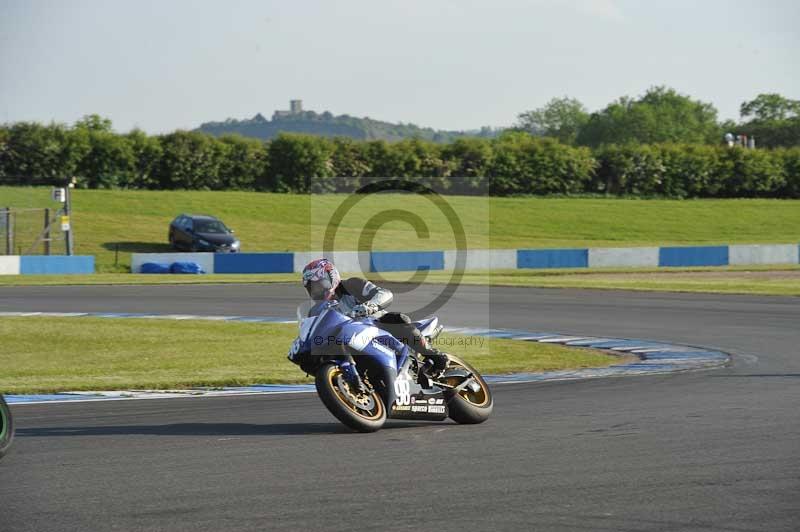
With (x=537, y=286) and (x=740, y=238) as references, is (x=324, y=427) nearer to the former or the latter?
(x=537, y=286)

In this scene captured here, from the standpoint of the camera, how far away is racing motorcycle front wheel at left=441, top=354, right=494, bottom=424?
9.31 meters

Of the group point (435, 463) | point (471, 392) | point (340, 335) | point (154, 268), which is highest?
point (340, 335)

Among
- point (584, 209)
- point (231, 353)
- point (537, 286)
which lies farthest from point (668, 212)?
point (231, 353)

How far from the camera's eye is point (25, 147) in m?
58.4

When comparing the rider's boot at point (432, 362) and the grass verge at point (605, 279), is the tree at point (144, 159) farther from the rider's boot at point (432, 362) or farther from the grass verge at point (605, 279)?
the rider's boot at point (432, 362)

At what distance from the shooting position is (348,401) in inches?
341

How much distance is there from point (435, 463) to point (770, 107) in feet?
501

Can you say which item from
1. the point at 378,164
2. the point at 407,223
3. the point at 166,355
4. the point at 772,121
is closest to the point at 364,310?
the point at 166,355

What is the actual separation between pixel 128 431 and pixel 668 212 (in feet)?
186

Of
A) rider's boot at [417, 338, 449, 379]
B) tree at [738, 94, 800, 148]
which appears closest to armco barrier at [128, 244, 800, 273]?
rider's boot at [417, 338, 449, 379]

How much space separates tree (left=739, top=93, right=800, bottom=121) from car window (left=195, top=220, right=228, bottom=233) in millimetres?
119473

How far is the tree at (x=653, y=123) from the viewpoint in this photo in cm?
14962

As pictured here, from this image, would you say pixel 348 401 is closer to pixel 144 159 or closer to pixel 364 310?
pixel 364 310

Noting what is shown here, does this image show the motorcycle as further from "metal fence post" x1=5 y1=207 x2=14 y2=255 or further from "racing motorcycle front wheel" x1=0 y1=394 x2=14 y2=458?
"metal fence post" x1=5 y1=207 x2=14 y2=255
